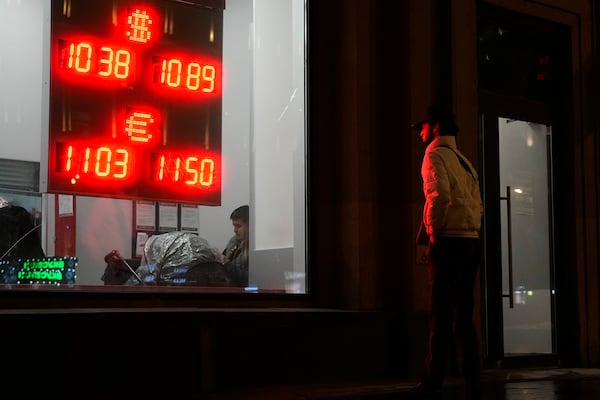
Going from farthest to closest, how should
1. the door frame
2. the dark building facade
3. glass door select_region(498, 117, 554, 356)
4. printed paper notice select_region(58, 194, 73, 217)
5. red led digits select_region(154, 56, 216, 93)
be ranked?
1. glass door select_region(498, 117, 554, 356)
2. the door frame
3. red led digits select_region(154, 56, 216, 93)
4. printed paper notice select_region(58, 194, 73, 217)
5. the dark building facade

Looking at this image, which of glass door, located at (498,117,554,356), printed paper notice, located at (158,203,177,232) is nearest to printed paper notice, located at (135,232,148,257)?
printed paper notice, located at (158,203,177,232)

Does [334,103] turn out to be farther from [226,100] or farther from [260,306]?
[260,306]

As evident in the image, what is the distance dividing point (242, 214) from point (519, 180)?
296 cm

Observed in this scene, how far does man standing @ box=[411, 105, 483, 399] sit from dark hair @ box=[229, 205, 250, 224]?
2378 mm

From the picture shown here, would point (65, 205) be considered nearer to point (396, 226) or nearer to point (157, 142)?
point (157, 142)

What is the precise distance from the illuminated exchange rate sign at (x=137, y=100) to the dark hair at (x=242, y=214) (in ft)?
0.96

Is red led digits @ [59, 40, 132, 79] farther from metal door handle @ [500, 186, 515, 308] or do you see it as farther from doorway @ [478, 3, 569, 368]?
metal door handle @ [500, 186, 515, 308]

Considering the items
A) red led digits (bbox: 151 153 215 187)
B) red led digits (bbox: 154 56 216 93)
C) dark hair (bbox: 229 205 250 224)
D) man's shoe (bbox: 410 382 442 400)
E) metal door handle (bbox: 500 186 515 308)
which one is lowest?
man's shoe (bbox: 410 382 442 400)

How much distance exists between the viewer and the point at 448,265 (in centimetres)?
607

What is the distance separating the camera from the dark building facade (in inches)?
259

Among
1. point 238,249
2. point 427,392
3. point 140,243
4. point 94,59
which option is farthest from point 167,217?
point 427,392

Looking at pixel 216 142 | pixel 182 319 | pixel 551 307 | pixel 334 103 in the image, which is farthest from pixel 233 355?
pixel 551 307

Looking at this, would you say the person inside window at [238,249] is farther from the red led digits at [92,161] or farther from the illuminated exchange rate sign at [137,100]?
the red led digits at [92,161]

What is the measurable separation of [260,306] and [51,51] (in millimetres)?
2750
